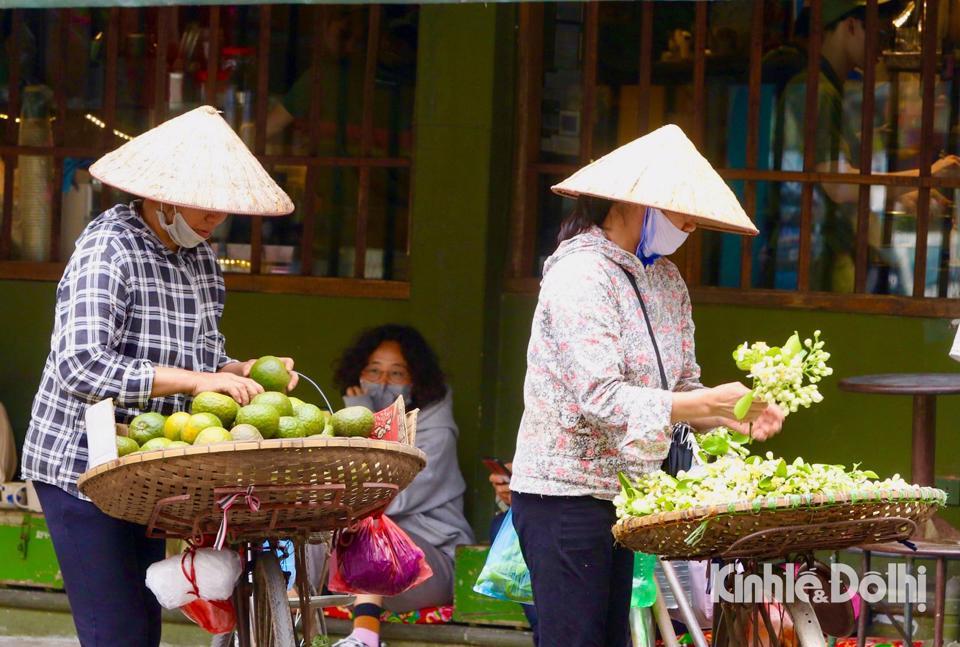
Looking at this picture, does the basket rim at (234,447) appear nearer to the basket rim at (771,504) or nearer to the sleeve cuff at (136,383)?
the sleeve cuff at (136,383)

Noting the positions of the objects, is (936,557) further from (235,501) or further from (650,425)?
(235,501)

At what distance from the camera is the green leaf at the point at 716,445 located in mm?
3131

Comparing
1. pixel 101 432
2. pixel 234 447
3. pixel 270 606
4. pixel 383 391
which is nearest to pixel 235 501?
pixel 234 447

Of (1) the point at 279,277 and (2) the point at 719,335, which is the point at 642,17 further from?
(1) the point at 279,277

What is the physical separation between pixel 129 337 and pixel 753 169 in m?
2.92

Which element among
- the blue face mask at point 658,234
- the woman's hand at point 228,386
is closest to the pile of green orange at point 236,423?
the woman's hand at point 228,386

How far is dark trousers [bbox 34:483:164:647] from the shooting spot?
3395mm

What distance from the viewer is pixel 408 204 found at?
6043 millimetres

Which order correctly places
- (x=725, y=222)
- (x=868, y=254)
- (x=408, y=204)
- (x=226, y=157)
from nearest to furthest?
(x=725, y=222) < (x=226, y=157) < (x=868, y=254) < (x=408, y=204)

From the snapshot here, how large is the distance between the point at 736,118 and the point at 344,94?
1.57m

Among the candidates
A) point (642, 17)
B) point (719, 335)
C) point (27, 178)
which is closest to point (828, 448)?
point (719, 335)

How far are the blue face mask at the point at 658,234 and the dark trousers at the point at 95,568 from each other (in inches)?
53.2

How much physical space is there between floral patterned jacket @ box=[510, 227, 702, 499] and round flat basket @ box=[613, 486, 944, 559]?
23 centimetres

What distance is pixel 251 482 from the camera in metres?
3.02
